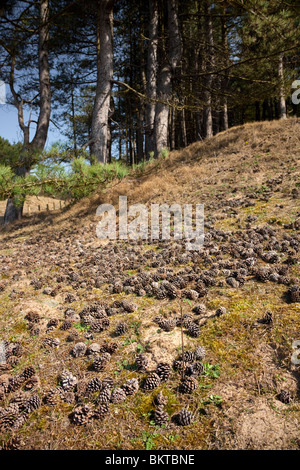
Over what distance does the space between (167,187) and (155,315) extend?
5.20 metres

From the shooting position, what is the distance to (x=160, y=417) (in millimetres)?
1551

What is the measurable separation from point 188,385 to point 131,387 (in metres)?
0.41

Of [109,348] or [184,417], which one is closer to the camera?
[184,417]

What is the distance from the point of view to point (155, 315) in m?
2.61

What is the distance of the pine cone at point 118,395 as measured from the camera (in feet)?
5.65

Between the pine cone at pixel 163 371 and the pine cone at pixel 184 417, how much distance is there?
11.9 inches

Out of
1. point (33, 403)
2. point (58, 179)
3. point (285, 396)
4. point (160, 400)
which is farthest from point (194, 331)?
point (58, 179)

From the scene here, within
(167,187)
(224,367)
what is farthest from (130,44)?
(224,367)

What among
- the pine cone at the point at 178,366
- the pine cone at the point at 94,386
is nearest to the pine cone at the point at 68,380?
the pine cone at the point at 94,386

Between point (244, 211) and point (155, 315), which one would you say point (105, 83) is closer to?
point (244, 211)

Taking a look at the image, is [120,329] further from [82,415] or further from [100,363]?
[82,415]

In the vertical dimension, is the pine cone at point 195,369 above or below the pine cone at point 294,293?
below

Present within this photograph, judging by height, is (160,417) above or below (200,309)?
below

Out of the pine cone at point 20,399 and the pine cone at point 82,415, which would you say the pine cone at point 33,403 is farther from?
the pine cone at point 82,415
